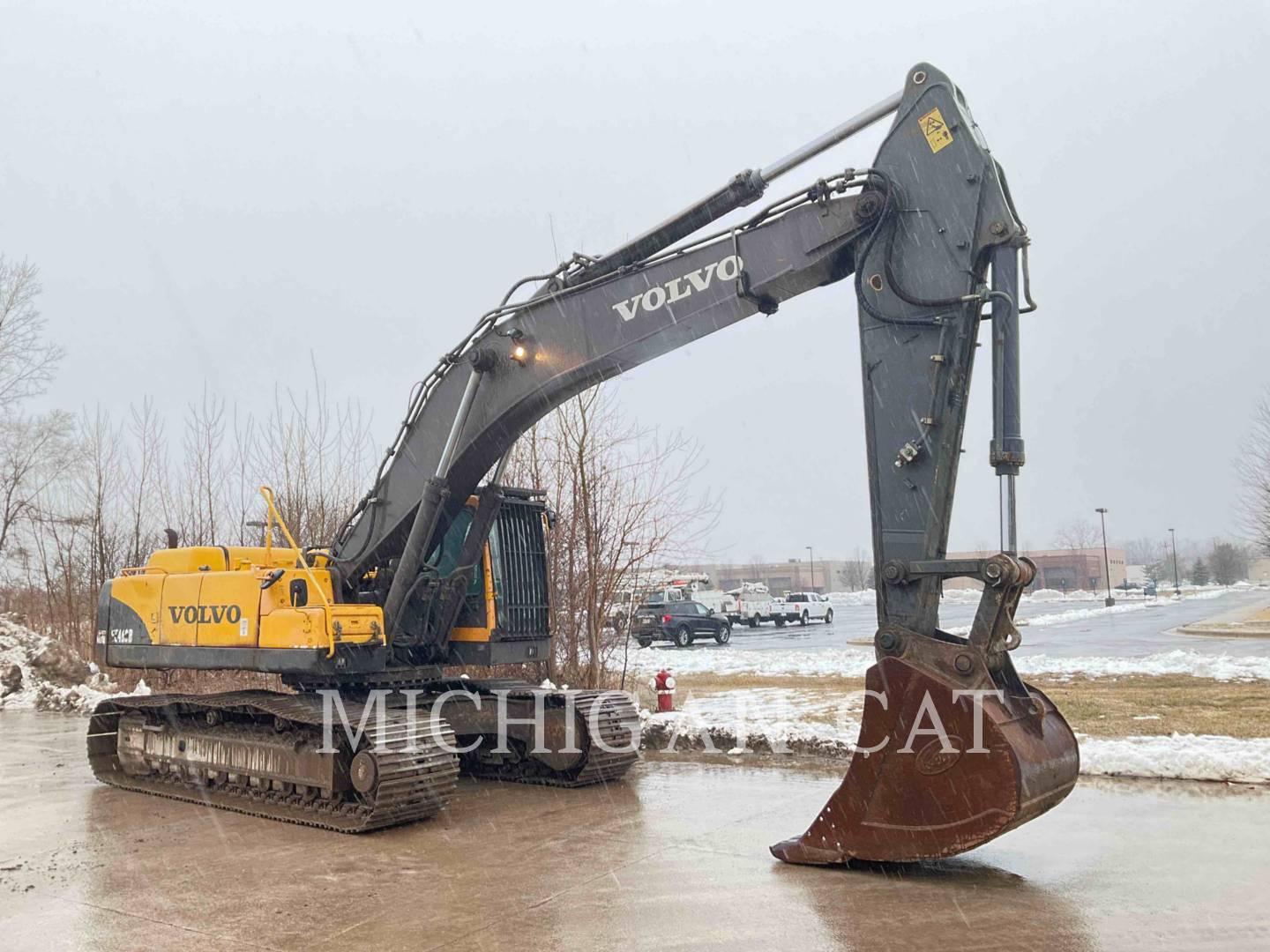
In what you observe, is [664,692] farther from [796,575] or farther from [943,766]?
[796,575]

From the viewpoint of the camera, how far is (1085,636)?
88.8ft

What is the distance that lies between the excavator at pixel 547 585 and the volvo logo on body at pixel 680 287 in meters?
0.02

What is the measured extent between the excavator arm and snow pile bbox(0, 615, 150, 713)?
1275 centimetres

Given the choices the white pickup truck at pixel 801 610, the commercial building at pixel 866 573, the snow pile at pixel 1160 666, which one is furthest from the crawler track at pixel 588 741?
the commercial building at pixel 866 573

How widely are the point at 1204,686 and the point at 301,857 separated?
1192 cm

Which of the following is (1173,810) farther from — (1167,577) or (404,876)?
(1167,577)

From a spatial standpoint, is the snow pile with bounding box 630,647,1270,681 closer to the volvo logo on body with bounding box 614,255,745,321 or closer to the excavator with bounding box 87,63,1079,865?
the excavator with bounding box 87,63,1079,865

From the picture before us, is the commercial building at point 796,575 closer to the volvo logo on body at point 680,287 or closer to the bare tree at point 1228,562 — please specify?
the bare tree at point 1228,562

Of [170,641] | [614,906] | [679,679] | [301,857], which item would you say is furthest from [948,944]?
[679,679]

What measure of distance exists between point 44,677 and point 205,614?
11.6 m

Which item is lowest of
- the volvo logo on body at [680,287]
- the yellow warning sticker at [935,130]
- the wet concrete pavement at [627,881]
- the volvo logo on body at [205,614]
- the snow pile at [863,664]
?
the snow pile at [863,664]

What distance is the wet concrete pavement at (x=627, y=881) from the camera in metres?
4.90

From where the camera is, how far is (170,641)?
28.7 ft

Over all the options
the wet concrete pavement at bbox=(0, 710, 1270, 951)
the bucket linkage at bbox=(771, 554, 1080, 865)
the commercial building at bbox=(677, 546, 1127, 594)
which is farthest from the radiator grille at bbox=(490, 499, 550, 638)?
the commercial building at bbox=(677, 546, 1127, 594)
